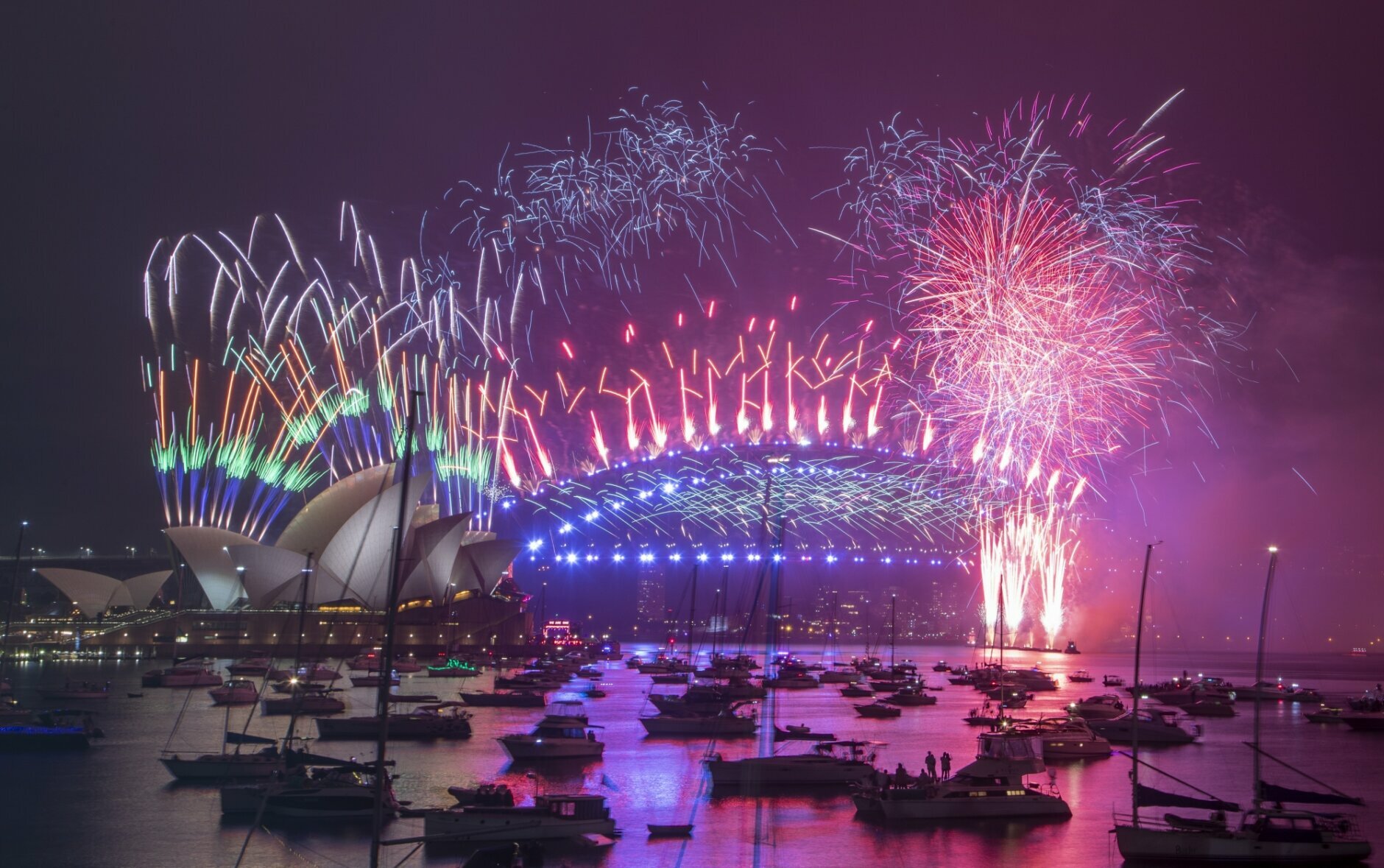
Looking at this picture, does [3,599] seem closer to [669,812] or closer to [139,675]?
[139,675]

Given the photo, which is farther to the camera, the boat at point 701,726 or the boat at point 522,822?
the boat at point 701,726

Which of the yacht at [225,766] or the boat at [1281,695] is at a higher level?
the yacht at [225,766]

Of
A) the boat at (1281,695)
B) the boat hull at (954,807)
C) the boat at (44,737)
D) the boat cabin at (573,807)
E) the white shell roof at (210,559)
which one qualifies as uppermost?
the white shell roof at (210,559)

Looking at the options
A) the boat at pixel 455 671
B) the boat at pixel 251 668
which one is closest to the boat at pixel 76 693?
the boat at pixel 251 668

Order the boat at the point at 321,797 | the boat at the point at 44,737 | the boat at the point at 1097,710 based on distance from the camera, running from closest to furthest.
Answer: the boat at the point at 321,797
the boat at the point at 44,737
the boat at the point at 1097,710

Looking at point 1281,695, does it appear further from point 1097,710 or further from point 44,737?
point 44,737

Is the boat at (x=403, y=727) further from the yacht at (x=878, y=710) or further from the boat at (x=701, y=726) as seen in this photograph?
the yacht at (x=878, y=710)

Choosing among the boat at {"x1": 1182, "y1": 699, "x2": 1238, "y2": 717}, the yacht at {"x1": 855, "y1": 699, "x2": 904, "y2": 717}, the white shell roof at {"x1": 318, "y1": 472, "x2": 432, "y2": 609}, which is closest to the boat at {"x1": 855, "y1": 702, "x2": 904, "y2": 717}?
the yacht at {"x1": 855, "y1": 699, "x2": 904, "y2": 717}
